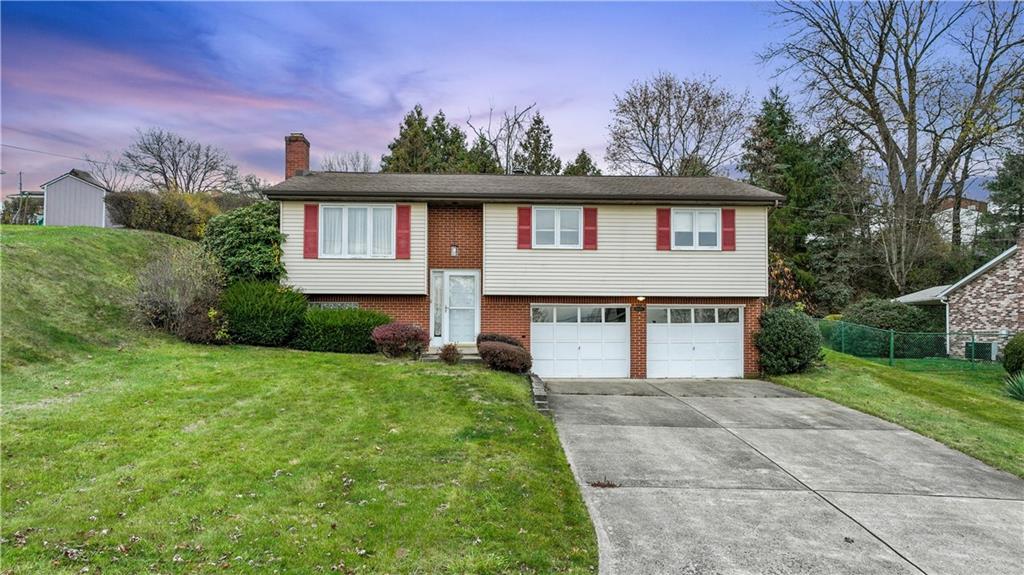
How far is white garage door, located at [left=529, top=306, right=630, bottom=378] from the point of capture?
15.6m

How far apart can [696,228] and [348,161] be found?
35.2 meters

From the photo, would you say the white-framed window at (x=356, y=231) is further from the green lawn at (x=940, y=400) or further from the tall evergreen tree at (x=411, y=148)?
the tall evergreen tree at (x=411, y=148)

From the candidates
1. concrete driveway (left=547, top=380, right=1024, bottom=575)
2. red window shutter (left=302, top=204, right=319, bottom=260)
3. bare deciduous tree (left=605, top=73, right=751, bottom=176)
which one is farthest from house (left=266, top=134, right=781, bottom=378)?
bare deciduous tree (left=605, top=73, right=751, bottom=176)

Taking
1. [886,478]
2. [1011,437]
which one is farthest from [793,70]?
[886,478]

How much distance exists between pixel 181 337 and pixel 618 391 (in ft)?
37.4

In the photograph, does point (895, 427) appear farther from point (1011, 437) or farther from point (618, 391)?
point (618, 391)

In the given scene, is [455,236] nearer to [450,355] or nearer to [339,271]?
[339,271]

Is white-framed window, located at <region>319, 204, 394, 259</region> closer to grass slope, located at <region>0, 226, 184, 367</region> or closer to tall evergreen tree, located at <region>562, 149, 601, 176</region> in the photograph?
grass slope, located at <region>0, 226, 184, 367</region>

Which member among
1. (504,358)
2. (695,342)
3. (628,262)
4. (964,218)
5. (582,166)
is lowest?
(504,358)

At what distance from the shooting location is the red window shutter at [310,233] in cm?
1479

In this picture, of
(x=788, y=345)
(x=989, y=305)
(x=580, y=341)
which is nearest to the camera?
(x=788, y=345)

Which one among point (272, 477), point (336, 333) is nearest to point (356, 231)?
point (336, 333)

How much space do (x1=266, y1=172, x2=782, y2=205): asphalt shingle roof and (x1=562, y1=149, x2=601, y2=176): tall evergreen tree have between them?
19818 mm

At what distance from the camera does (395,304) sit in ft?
49.7
